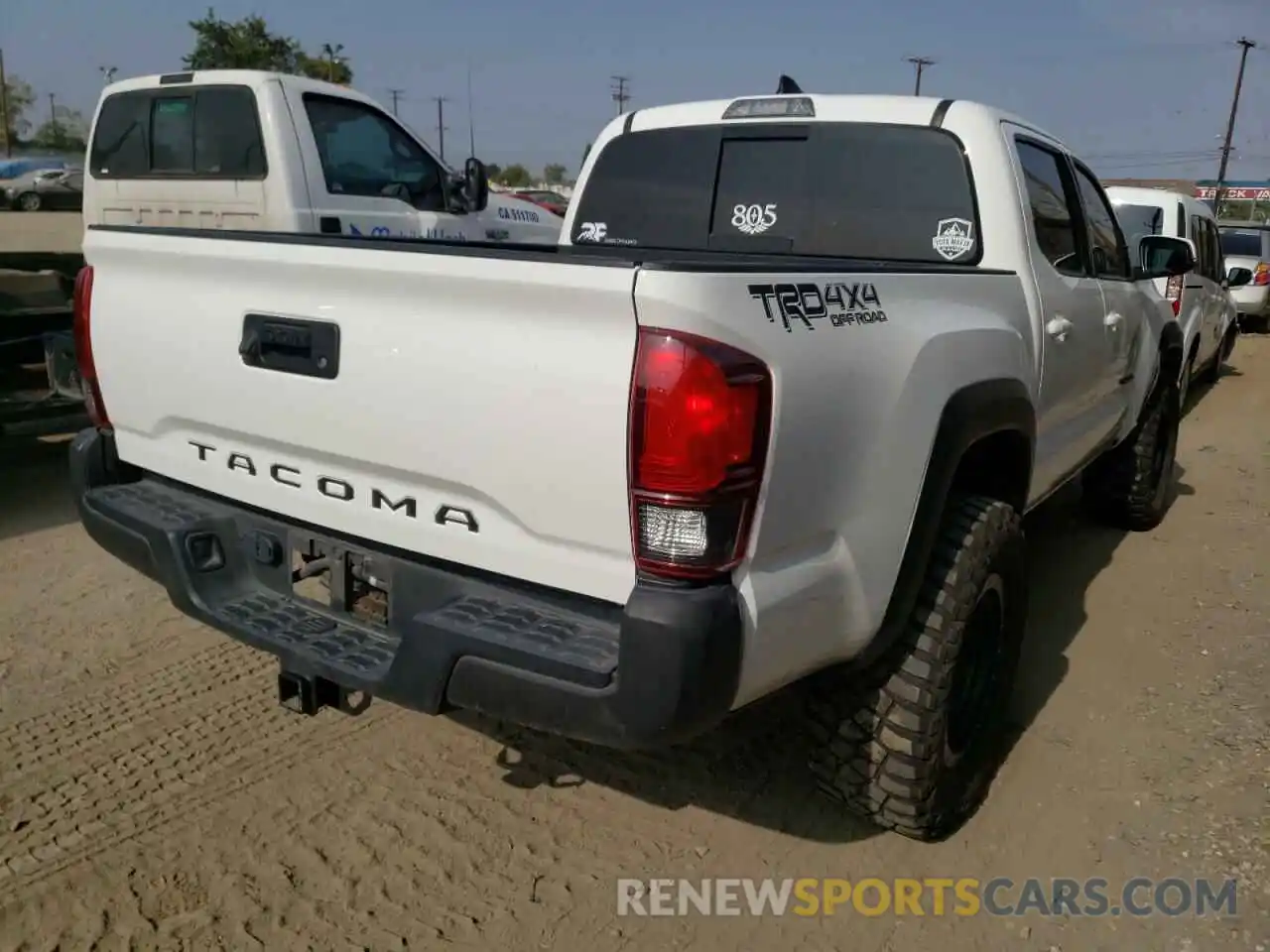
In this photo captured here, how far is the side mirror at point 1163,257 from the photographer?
15.3 ft

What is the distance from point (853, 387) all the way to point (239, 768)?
6.98 feet

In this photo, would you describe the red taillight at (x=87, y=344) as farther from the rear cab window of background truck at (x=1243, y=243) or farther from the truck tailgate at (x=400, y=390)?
the rear cab window of background truck at (x=1243, y=243)

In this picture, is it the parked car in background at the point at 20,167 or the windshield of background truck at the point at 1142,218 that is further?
the parked car in background at the point at 20,167

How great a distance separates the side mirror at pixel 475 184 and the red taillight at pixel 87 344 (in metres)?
4.33

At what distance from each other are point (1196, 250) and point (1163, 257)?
3969 millimetres

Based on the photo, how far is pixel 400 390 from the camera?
225cm

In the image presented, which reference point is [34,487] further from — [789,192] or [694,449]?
[694,449]

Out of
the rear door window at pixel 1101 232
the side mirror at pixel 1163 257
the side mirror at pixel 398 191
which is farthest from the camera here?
the side mirror at pixel 398 191

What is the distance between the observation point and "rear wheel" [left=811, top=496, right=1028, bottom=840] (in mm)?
2611

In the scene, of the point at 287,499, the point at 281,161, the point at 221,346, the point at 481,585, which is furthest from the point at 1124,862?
the point at 281,161

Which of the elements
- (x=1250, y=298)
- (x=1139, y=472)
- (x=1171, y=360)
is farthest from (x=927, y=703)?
(x=1250, y=298)

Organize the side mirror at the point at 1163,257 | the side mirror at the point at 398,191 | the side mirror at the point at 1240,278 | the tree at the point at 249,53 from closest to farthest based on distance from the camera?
1. the side mirror at the point at 1163,257
2. the side mirror at the point at 398,191
3. the side mirror at the point at 1240,278
4. the tree at the point at 249,53

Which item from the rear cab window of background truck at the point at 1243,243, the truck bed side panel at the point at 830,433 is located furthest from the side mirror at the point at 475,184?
the rear cab window of background truck at the point at 1243,243

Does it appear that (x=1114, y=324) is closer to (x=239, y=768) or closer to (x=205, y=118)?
(x=239, y=768)
